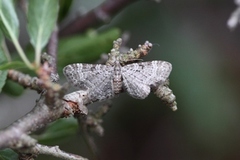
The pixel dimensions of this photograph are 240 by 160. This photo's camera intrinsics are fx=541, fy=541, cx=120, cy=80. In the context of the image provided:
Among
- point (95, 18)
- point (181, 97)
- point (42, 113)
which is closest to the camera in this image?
point (42, 113)

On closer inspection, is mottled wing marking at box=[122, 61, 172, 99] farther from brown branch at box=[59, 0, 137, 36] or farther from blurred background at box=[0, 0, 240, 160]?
blurred background at box=[0, 0, 240, 160]

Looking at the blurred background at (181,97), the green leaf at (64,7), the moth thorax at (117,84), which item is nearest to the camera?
the moth thorax at (117,84)

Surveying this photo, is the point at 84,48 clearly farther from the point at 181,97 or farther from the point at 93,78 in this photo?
the point at 181,97

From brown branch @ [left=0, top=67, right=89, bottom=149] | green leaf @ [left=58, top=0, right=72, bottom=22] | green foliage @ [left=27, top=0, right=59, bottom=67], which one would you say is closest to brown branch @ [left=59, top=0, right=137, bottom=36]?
green leaf @ [left=58, top=0, right=72, bottom=22]

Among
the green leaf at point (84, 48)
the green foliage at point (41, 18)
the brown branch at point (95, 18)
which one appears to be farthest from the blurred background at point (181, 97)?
the green foliage at point (41, 18)

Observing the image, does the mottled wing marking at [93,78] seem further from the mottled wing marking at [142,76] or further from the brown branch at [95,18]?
the brown branch at [95,18]

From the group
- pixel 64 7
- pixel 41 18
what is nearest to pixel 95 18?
pixel 64 7

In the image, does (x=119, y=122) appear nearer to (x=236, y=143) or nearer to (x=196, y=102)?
(x=196, y=102)
